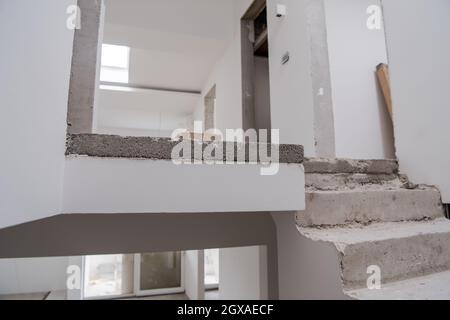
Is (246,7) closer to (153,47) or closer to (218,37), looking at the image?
(218,37)

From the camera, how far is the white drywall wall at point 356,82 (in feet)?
8.32

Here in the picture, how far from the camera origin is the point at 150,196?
3.10 ft

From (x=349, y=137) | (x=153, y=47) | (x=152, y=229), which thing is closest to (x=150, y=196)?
(x=152, y=229)

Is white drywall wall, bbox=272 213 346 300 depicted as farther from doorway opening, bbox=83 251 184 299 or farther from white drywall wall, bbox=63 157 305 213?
doorway opening, bbox=83 251 184 299

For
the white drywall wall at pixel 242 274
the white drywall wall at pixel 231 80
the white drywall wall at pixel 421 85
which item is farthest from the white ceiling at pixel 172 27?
the white drywall wall at pixel 242 274

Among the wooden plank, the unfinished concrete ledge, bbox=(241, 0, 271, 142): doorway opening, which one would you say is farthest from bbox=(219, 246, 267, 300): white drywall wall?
the wooden plank

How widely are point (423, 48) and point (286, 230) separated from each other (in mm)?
1142

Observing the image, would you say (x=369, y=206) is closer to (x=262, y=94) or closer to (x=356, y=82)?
(x=356, y=82)

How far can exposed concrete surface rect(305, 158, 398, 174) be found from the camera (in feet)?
4.10

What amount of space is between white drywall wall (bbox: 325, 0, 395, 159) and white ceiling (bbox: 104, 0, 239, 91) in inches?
61.1

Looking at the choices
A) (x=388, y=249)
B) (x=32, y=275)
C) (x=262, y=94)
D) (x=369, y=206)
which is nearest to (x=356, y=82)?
(x=262, y=94)

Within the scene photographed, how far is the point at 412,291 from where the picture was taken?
806mm

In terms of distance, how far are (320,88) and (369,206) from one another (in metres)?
1.21

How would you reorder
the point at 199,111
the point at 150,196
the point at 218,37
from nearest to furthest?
the point at 150,196 < the point at 218,37 < the point at 199,111
